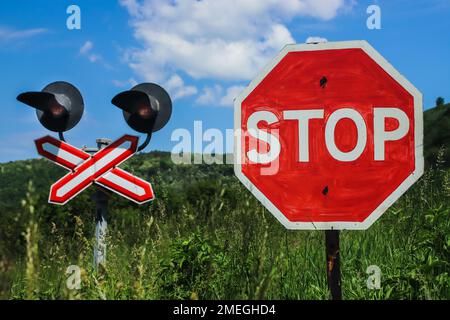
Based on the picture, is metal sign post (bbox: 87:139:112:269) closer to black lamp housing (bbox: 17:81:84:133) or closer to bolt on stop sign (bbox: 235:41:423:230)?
black lamp housing (bbox: 17:81:84:133)

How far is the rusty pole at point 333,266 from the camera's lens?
9.98ft

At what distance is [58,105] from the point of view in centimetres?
459

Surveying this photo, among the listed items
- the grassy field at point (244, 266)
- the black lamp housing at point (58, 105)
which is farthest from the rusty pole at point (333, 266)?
the black lamp housing at point (58, 105)

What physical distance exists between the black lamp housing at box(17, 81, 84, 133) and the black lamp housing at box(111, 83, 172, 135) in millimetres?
521

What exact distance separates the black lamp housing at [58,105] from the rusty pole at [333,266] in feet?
8.48

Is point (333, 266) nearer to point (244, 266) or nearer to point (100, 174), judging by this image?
point (244, 266)

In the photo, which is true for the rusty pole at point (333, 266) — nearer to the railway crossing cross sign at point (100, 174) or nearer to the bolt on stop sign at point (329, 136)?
the bolt on stop sign at point (329, 136)

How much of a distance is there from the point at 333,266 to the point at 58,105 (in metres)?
2.74

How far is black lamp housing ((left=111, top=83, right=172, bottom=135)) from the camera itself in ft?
14.2

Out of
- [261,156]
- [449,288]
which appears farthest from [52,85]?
[449,288]

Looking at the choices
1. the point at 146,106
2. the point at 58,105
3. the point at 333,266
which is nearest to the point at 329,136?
the point at 333,266
